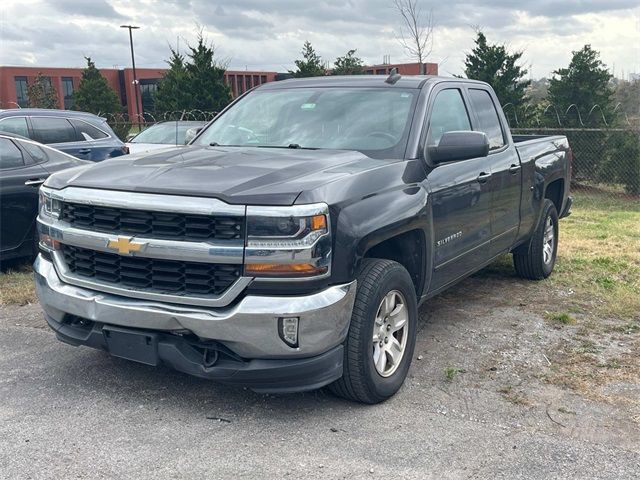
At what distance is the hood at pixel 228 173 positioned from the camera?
3453 mm


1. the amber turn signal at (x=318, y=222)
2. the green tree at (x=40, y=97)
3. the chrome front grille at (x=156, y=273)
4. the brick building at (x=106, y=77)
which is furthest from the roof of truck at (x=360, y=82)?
the brick building at (x=106, y=77)

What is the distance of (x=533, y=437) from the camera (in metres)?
3.57

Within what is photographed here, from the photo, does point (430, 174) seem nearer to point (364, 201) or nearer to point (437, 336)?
point (364, 201)

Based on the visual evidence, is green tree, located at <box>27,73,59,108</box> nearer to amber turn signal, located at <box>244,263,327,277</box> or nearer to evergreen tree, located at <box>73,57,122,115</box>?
evergreen tree, located at <box>73,57,122,115</box>

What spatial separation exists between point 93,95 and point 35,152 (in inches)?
1040

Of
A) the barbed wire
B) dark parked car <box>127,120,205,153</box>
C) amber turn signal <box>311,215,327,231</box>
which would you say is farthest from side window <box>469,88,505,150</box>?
the barbed wire

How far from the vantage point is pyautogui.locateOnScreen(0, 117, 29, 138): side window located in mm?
9903

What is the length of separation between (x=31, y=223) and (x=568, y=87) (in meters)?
12.8

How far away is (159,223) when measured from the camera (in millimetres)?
3531

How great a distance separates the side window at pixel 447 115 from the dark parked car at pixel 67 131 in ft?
21.9

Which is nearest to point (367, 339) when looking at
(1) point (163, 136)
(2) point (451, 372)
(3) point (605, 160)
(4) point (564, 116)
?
(2) point (451, 372)

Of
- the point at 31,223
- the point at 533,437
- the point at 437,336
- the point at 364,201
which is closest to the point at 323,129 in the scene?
the point at 364,201

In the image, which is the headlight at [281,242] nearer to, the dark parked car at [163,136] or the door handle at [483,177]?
the door handle at [483,177]

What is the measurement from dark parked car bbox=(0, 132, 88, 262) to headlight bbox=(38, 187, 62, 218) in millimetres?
2686
